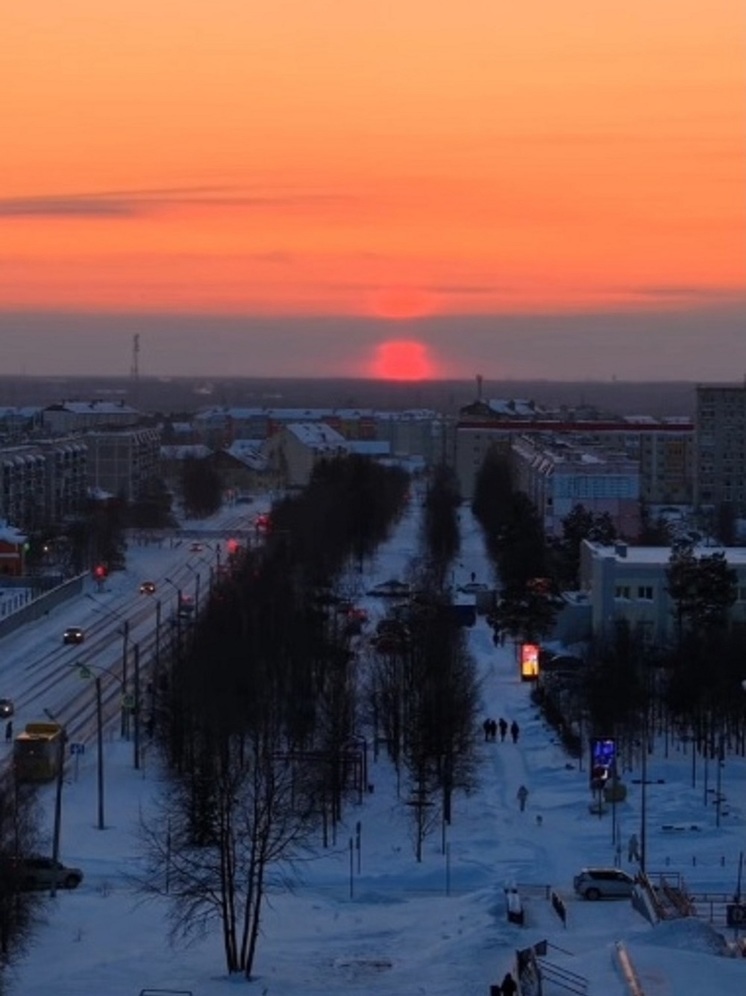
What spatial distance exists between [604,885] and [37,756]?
6.16m

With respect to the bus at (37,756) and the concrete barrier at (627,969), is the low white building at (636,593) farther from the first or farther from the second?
the concrete barrier at (627,969)

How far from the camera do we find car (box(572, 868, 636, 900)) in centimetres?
1378

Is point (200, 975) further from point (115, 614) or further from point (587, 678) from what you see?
point (115, 614)

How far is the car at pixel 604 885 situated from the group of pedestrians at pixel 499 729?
6.39m

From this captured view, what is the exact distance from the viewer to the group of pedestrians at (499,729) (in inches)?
806

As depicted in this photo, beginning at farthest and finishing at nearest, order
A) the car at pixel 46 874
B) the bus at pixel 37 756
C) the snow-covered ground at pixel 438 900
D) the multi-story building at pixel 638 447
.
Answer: the multi-story building at pixel 638 447 < the bus at pixel 37 756 < the car at pixel 46 874 < the snow-covered ground at pixel 438 900

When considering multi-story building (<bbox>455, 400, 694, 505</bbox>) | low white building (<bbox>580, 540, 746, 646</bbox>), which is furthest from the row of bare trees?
multi-story building (<bbox>455, 400, 694, 505</bbox>)

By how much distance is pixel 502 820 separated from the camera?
16.8 m

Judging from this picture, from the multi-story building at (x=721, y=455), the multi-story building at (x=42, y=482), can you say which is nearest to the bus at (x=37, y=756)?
the multi-story building at (x=42, y=482)

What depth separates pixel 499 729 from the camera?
20.9m

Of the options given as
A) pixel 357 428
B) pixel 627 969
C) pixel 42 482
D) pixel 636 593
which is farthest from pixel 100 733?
pixel 357 428

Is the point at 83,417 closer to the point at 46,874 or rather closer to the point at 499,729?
the point at 499,729

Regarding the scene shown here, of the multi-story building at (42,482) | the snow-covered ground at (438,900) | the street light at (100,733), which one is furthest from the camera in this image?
the multi-story building at (42,482)

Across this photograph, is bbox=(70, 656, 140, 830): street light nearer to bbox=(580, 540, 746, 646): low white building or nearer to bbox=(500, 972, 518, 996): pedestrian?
bbox=(500, 972, 518, 996): pedestrian
